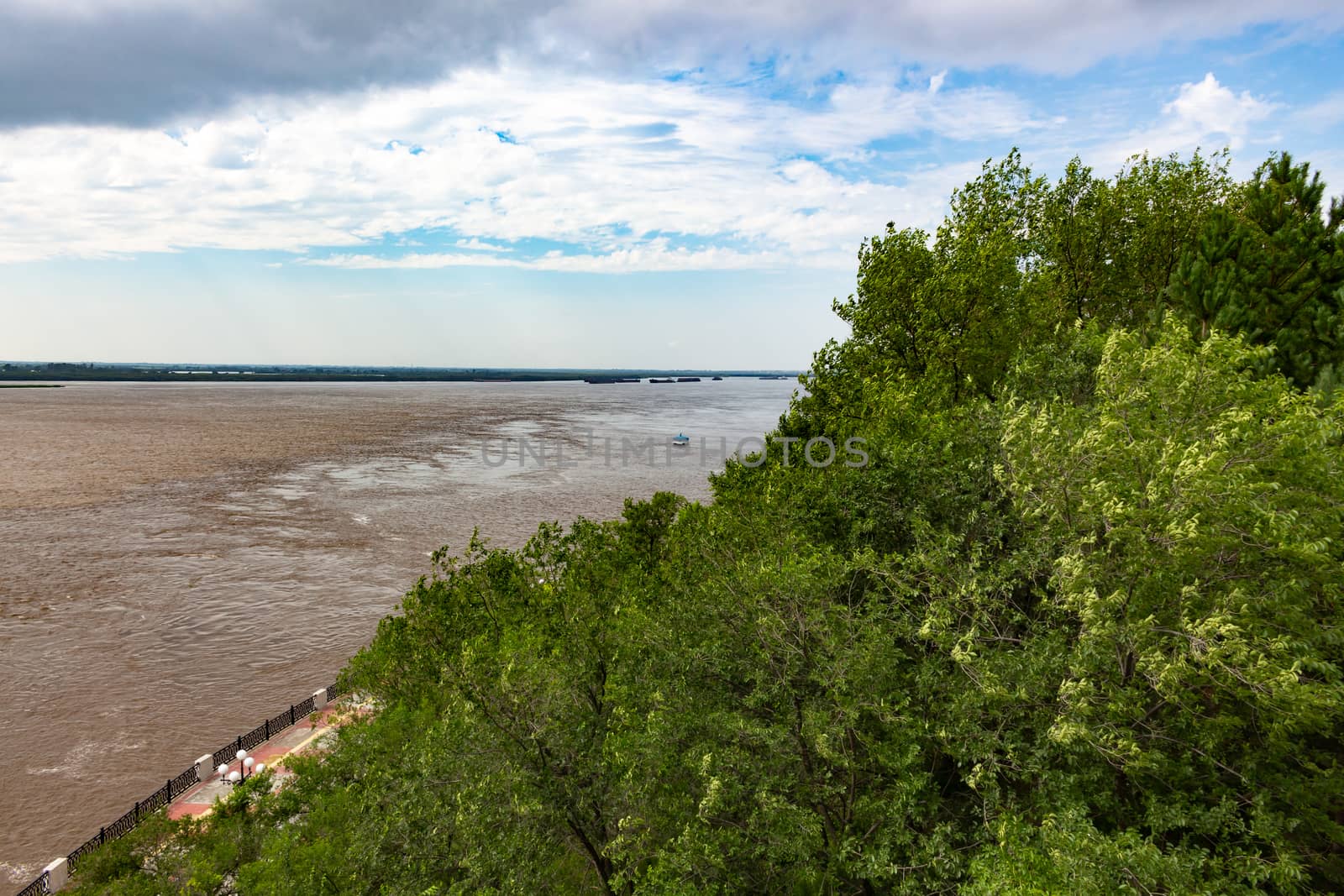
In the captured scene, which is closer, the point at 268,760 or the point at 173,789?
the point at 173,789

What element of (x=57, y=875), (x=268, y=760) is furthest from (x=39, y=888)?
(x=268, y=760)

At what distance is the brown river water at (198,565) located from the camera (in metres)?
28.6

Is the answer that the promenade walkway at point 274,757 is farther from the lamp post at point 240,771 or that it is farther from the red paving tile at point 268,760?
the lamp post at point 240,771

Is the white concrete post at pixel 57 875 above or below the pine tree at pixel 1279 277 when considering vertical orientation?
below

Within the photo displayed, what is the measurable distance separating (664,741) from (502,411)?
566 ft

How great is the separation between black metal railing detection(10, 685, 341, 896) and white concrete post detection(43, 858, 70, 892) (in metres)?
0.05

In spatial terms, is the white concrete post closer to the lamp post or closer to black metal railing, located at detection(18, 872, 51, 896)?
black metal railing, located at detection(18, 872, 51, 896)

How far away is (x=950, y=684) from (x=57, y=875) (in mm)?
26823

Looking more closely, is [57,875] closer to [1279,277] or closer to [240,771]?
[240,771]

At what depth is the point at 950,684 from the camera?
12273 millimetres

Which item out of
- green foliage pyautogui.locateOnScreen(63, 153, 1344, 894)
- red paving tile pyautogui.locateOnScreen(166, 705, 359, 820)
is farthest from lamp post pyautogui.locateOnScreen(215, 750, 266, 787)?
green foliage pyautogui.locateOnScreen(63, 153, 1344, 894)

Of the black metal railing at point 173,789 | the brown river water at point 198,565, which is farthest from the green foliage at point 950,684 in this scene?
the brown river water at point 198,565

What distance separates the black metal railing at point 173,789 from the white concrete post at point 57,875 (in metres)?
0.05

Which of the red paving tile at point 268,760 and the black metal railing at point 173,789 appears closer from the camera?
the black metal railing at point 173,789
